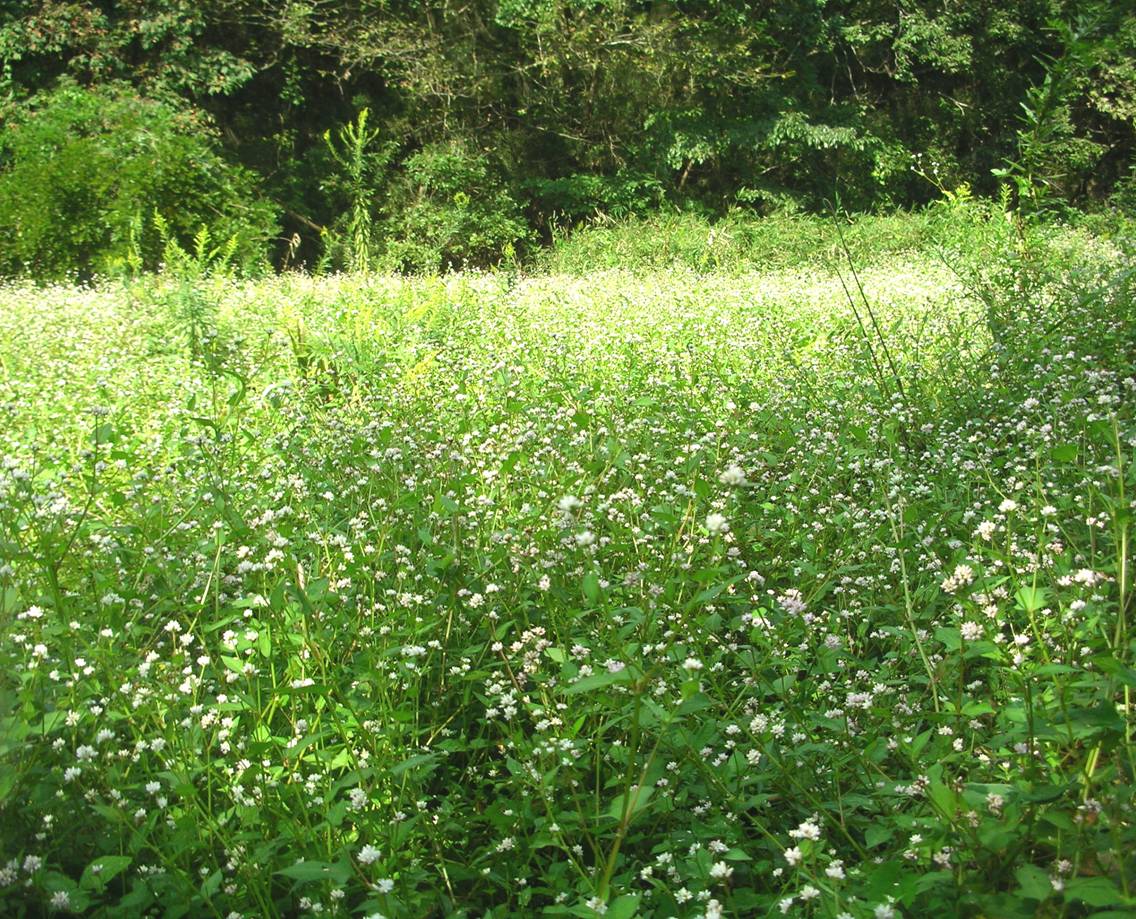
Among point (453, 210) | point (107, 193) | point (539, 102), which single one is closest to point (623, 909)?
point (107, 193)

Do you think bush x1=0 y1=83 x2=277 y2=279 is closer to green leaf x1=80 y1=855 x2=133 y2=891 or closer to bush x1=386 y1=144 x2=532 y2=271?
bush x1=386 y1=144 x2=532 y2=271

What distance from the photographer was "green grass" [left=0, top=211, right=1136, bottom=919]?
156cm

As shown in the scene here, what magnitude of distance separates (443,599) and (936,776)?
4.71 ft

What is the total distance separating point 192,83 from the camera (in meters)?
16.4

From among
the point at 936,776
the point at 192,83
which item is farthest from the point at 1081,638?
the point at 192,83

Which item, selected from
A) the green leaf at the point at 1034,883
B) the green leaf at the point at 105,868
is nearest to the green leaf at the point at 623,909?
the green leaf at the point at 1034,883

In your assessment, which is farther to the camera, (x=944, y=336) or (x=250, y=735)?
(x=944, y=336)

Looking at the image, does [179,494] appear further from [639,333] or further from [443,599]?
[639,333]

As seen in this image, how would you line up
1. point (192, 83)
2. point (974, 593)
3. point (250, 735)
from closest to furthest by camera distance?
point (250, 735) → point (974, 593) → point (192, 83)

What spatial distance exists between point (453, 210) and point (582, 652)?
16876mm

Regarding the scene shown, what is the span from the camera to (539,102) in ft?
62.3

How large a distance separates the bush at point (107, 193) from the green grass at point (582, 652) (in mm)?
6849

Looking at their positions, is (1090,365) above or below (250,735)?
above

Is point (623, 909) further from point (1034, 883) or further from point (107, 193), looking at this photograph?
point (107, 193)
